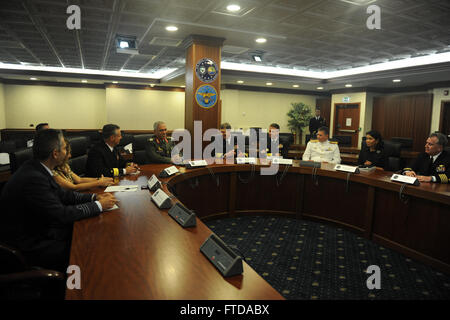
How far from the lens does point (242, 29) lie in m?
4.70

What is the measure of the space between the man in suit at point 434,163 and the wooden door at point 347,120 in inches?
283

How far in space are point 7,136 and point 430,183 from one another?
1215 centimetres

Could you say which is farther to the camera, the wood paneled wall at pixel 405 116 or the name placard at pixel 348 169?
the wood paneled wall at pixel 405 116

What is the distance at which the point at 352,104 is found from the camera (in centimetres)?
1066

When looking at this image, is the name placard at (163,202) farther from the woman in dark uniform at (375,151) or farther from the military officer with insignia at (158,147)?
the woman in dark uniform at (375,151)

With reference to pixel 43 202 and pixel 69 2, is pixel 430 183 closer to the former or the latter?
pixel 43 202

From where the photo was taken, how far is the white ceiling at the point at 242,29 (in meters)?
3.73

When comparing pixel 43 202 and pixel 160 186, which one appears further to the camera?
pixel 160 186

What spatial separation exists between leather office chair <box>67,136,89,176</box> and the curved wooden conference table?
632 mm

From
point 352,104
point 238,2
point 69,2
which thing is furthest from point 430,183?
point 352,104

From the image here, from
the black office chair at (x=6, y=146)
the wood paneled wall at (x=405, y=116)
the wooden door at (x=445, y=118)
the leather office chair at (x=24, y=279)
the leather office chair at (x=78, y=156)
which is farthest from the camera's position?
the wood paneled wall at (x=405, y=116)

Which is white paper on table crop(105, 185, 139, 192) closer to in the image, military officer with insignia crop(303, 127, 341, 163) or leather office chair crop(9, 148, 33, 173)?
leather office chair crop(9, 148, 33, 173)

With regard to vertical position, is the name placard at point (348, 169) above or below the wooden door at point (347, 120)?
below

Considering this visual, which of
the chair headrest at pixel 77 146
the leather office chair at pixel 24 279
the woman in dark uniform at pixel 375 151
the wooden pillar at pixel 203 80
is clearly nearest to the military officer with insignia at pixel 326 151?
the woman in dark uniform at pixel 375 151
